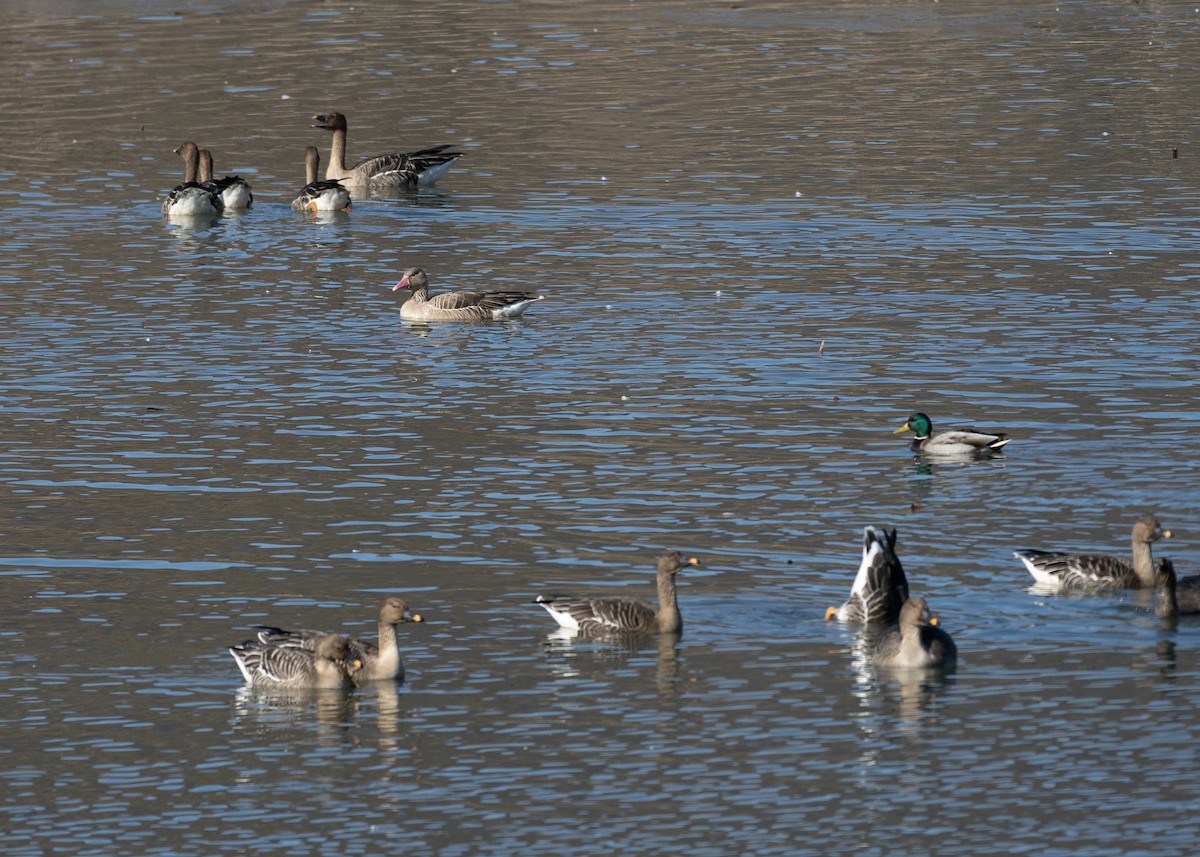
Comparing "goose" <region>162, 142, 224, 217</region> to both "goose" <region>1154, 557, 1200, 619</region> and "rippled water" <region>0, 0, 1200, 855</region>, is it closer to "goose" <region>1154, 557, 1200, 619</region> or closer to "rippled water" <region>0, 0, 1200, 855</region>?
"rippled water" <region>0, 0, 1200, 855</region>

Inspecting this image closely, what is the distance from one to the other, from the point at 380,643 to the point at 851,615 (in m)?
3.91

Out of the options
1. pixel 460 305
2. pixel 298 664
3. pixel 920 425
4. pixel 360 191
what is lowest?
pixel 298 664

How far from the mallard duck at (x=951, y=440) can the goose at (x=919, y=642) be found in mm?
6465

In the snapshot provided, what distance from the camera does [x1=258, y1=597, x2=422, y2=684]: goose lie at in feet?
56.0

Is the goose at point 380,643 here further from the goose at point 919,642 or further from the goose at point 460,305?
the goose at point 460,305

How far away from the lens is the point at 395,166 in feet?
142

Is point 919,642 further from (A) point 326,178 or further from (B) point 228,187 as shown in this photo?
(A) point 326,178

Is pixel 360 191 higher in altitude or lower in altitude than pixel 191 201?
higher

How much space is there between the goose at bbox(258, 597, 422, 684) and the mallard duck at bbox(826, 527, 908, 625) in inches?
144

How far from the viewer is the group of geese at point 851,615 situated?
17016mm

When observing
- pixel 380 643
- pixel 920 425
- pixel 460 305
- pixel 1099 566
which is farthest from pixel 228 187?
pixel 1099 566

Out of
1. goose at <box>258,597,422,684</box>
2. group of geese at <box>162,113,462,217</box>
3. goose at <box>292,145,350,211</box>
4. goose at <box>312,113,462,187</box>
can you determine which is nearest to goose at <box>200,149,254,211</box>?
group of geese at <box>162,113,462,217</box>

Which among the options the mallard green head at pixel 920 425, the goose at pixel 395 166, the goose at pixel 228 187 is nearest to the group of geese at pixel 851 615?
the mallard green head at pixel 920 425

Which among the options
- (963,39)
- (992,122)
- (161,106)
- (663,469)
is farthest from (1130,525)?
(963,39)
